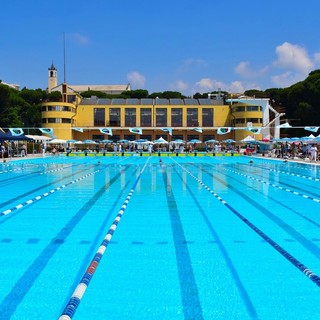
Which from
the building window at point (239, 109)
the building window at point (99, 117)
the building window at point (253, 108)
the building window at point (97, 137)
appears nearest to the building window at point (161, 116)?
the building window at point (99, 117)

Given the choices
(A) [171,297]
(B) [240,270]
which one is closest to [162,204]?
(B) [240,270]

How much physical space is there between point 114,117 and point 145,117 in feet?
13.4

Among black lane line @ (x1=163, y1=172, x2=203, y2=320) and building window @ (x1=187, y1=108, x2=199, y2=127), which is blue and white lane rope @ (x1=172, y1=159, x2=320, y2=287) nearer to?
black lane line @ (x1=163, y1=172, x2=203, y2=320)

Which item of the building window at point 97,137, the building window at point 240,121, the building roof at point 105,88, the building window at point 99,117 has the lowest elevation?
the building window at point 97,137

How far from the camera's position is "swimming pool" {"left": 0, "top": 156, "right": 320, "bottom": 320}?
A: 12.2ft

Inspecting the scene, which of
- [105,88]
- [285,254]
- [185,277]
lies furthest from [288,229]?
[105,88]

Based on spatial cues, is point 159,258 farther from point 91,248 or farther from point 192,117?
point 192,117

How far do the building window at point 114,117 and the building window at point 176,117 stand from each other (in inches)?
281

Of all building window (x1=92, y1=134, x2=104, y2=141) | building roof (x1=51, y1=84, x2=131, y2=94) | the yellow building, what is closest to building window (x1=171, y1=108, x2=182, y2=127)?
the yellow building

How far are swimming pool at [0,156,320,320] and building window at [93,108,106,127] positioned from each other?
4862 centimetres

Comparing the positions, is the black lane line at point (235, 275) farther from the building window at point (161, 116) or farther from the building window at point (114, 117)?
the building window at point (114, 117)

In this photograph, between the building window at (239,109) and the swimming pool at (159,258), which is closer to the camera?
the swimming pool at (159,258)

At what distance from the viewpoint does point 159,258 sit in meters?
5.12

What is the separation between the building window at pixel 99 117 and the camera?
58.0 metres
